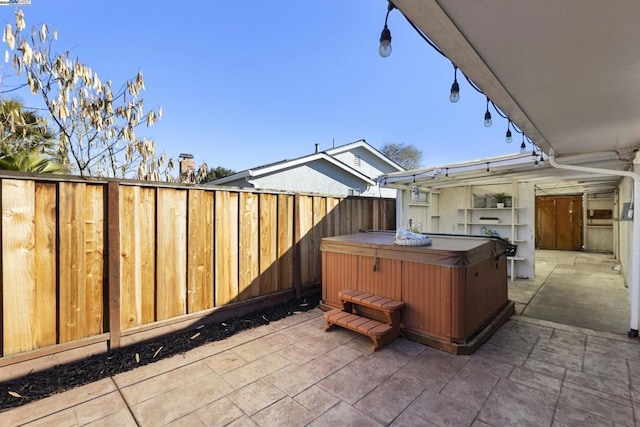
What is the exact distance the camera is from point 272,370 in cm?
255

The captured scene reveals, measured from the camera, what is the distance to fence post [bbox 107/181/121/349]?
274cm

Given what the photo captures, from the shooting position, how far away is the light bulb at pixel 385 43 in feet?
5.00

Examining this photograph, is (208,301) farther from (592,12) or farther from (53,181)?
(592,12)

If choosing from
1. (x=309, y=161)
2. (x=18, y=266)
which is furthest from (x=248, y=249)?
(x=309, y=161)

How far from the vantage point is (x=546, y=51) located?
1457mm

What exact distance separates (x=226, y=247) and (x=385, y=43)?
116 inches

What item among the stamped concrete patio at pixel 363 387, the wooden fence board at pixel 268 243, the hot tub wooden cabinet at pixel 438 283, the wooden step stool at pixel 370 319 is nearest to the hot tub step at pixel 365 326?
the wooden step stool at pixel 370 319

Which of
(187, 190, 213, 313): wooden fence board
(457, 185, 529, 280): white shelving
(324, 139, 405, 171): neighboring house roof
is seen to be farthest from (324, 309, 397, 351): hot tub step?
(324, 139, 405, 171): neighboring house roof

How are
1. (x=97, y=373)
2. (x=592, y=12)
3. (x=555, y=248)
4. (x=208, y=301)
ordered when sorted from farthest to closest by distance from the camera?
(x=555, y=248) < (x=208, y=301) < (x=97, y=373) < (x=592, y=12)

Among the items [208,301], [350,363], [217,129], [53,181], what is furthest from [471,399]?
[217,129]

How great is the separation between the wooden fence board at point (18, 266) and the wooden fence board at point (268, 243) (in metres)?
2.30

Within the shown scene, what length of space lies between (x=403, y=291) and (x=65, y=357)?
3.33 meters

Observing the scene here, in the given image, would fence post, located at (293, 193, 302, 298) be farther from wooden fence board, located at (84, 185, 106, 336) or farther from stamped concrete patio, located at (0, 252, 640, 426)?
wooden fence board, located at (84, 185, 106, 336)

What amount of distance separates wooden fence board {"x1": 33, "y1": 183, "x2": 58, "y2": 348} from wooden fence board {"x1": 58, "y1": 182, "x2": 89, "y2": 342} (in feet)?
0.15
